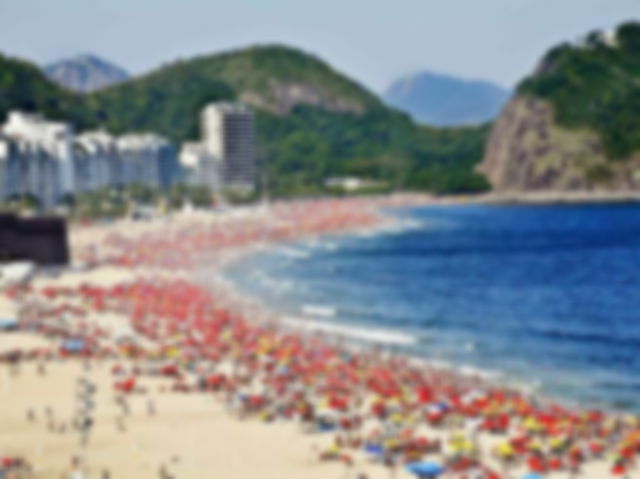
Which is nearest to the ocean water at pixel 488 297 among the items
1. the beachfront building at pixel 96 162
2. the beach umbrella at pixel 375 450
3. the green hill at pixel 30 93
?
the beach umbrella at pixel 375 450

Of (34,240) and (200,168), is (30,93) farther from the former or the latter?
(34,240)

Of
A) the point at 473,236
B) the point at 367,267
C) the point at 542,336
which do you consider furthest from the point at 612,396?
the point at 473,236

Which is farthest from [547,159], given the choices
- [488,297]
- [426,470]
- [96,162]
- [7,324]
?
[426,470]

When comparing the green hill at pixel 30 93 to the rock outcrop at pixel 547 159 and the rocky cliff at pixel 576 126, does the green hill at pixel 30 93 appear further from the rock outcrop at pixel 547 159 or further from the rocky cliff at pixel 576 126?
the rocky cliff at pixel 576 126

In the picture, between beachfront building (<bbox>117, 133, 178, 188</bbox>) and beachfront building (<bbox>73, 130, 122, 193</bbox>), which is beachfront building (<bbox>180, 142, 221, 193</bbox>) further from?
beachfront building (<bbox>73, 130, 122, 193</bbox>)

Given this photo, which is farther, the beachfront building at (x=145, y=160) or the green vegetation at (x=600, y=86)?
the green vegetation at (x=600, y=86)
